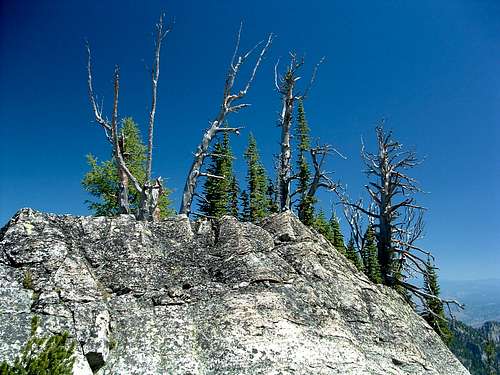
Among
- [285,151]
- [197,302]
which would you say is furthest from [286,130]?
[197,302]

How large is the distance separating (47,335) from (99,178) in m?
26.6

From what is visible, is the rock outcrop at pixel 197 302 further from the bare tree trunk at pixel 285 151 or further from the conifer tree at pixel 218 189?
the conifer tree at pixel 218 189

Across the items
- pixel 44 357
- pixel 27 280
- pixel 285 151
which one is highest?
pixel 285 151

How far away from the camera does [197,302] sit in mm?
10734

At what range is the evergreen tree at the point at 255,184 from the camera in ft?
163

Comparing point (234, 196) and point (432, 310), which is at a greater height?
point (234, 196)

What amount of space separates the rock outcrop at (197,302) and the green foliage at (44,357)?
29cm

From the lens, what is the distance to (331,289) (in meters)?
12.3

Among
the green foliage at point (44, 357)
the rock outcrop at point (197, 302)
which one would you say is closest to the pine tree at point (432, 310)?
the rock outcrop at point (197, 302)

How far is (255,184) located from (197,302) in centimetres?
4102

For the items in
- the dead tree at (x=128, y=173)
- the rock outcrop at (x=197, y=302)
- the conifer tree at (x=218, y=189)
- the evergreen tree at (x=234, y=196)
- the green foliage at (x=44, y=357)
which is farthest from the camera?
the evergreen tree at (x=234, y=196)

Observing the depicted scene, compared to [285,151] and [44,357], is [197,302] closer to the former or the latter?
[44,357]

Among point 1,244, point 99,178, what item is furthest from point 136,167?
point 1,244

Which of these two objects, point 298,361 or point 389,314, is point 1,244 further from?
point 389,314
